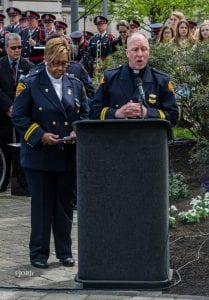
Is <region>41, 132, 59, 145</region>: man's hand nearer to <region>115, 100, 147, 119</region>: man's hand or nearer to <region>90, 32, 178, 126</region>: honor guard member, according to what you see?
<region>90, 32, 178, 126</region>: honor guard member

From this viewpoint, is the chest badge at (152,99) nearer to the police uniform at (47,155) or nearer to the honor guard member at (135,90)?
the honor guard member at (135,90)

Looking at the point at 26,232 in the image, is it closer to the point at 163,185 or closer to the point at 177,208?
the point at 177,208

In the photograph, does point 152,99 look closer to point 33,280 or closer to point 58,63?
point 58,63

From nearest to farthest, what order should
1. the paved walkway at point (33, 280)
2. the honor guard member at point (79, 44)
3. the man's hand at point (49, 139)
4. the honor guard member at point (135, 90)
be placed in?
the paved walkway at point (33, 280) → the honor guard member at point (135, 90) → the man's hand at point (49, 139) → the honor guard member at point (79, 44)

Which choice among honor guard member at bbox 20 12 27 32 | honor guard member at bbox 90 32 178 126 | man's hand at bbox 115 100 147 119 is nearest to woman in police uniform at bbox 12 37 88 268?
honor guard member at bbox 90 32 178 126

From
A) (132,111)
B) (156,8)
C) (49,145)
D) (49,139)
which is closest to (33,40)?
(49,145)

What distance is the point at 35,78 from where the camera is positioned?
307 inches

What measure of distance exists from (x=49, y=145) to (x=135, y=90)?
931mm

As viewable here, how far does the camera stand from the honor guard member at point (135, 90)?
7.30 meters

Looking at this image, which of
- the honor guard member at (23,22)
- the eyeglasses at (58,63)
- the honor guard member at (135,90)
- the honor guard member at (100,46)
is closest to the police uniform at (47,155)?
the eyeglasses at (58,63)

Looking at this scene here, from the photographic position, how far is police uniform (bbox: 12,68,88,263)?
7.71 metres

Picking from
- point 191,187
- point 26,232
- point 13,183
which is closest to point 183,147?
point 191,187

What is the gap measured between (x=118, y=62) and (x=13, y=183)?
2251 mm

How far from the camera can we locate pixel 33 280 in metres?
7.34
